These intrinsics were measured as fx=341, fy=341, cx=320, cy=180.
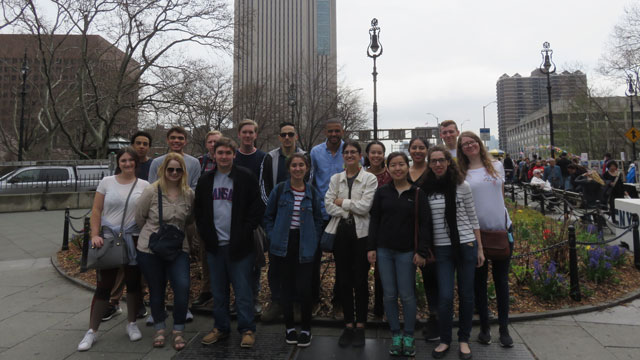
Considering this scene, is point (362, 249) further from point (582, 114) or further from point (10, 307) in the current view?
point (582, 114)

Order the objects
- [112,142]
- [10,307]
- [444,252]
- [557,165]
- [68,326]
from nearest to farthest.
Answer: [444,252]
[68,326]
[10,307]
[557,165]
[112,142]

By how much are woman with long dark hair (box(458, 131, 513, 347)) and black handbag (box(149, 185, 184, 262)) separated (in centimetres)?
303

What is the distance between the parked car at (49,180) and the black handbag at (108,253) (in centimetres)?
1537

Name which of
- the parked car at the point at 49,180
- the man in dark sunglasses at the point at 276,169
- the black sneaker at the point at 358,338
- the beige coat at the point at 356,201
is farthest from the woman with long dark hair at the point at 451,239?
the parked car at the point at 49,180

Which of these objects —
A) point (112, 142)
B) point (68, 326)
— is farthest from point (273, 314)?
point (112, 142)

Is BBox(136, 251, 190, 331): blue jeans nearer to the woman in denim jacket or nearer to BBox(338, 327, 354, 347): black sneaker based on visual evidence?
the woman in denim jacket

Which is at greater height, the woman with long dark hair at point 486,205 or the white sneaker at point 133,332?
the woman with long dark hair at point 486,205

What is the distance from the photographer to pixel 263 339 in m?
3.84

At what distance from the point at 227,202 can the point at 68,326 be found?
2.72 m

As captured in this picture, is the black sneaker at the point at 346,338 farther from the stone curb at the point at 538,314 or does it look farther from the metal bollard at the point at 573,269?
the metal bollard at the point at 573,269

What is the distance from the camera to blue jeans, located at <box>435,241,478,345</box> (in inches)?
132

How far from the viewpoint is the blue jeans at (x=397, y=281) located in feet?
11.0

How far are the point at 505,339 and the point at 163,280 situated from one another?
12.1 feet

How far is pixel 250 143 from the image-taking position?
4.40 meters
